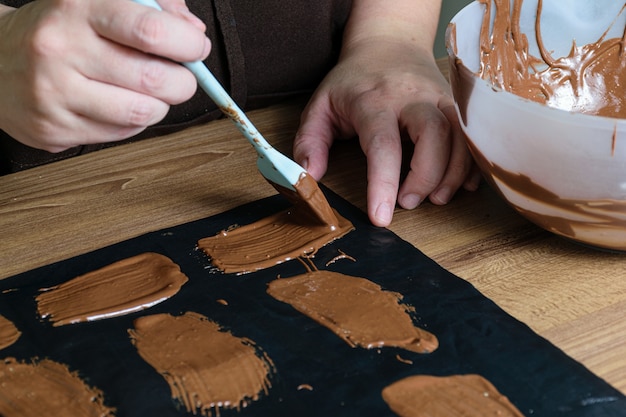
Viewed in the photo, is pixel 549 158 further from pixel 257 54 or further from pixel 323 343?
pixel 257 54

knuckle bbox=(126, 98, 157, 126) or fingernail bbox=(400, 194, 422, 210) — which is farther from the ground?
knuckle bbox=(126, 98, 157, 126)

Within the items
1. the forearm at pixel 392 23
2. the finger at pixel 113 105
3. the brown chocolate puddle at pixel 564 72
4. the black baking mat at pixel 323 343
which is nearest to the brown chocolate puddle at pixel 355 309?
the black baking mat at pixel 323 343

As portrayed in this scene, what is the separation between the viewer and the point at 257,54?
1.20 metres

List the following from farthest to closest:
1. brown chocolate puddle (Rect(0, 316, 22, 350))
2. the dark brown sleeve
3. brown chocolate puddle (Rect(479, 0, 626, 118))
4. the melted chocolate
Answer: the dark brown sleeve → brown chocolate puddle (Rect(479, 0, 626, 118)) → the melted chocolate → brown chocolate puddle (Rect(0, 316, 22, 350))

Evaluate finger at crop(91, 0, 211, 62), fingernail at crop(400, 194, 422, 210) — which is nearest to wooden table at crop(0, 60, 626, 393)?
fingernail at crop(400, 194, 422, 210)

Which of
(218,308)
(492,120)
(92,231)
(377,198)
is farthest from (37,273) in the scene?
(492,120)

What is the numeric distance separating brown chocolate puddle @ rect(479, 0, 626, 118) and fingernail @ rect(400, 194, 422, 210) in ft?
0.64

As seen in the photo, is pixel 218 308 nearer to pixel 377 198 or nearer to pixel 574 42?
pixel 377 198

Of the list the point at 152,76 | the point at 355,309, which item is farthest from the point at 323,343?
the point at 152,76

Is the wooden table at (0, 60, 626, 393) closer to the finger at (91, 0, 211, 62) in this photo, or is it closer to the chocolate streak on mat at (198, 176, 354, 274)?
the chocolate streak on mat at (198, 176, 354, 274)

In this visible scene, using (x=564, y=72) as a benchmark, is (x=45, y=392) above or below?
below

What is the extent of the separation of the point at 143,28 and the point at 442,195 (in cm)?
42

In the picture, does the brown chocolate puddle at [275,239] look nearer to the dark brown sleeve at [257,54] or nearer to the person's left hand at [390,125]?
the person's left hand at [390,125]

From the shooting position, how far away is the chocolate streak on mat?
2.73 feet
